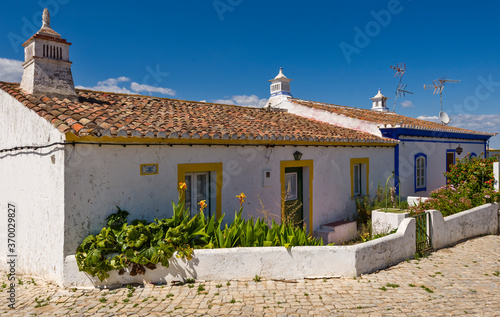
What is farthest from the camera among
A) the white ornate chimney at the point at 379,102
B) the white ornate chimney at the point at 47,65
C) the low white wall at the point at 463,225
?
the white ornate chimney at the point at 379,102

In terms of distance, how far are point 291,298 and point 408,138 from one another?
10572 mm

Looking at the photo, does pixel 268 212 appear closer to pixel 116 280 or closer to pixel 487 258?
pixel 116 280

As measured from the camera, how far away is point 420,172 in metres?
14.9

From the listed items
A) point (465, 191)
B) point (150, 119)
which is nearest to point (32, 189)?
point (150, 119)

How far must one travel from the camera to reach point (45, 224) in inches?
255

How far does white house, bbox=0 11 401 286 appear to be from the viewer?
6.16m

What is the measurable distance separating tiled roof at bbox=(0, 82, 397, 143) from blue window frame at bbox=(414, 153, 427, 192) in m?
3.06

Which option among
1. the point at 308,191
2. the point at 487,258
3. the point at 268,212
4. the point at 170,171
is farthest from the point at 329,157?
the point at 170,171

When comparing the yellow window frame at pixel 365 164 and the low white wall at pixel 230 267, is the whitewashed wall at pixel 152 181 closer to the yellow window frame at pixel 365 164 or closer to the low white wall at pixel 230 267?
the low white wall at pixel 230 267

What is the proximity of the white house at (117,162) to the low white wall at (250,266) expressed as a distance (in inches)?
31.1

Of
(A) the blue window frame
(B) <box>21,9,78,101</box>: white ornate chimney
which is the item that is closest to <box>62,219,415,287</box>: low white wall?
(B) <box>21,9,78,101</box>: white ornate chimney

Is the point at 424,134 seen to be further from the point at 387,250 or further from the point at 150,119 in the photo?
the point at 150,119

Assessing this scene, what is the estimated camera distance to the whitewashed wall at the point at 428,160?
1385 centimetres

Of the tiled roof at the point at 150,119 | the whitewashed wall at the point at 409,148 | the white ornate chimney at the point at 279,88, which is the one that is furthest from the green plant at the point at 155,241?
the white ornate chimney at the point at 279,88
